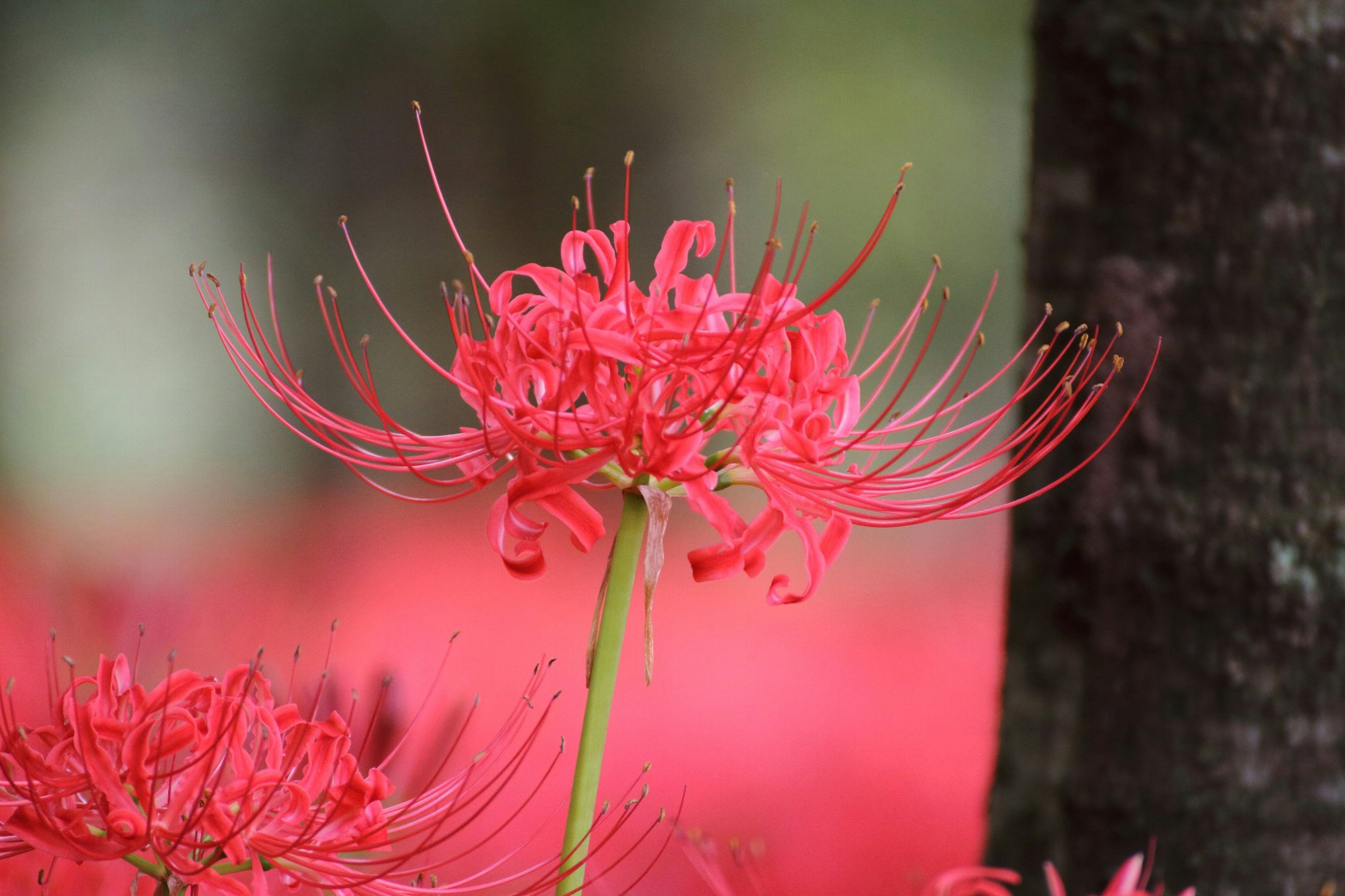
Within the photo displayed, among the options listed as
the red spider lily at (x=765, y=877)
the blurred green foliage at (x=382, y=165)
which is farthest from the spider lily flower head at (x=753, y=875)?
the blurred green foliage at (x=382, y=165)

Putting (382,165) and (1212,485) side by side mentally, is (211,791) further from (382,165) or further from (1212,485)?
(382,165)

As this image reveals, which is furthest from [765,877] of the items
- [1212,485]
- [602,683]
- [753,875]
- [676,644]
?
[676,644]

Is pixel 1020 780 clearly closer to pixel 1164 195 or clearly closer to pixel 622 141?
pixel 1164 195

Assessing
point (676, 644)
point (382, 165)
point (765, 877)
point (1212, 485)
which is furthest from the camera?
point (382, 165)

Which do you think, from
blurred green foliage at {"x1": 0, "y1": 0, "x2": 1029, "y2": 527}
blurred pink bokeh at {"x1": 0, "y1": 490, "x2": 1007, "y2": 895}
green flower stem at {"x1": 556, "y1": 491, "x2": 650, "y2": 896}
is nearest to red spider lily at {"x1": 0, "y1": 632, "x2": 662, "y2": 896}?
green flower stem at {"x1": 556, "y1": 491, "x2": 650, "y2": 896}

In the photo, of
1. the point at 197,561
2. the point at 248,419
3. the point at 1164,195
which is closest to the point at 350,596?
the point at 197,561

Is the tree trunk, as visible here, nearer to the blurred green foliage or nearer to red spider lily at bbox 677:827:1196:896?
red spider lily at bbox 677:827:1196:896
